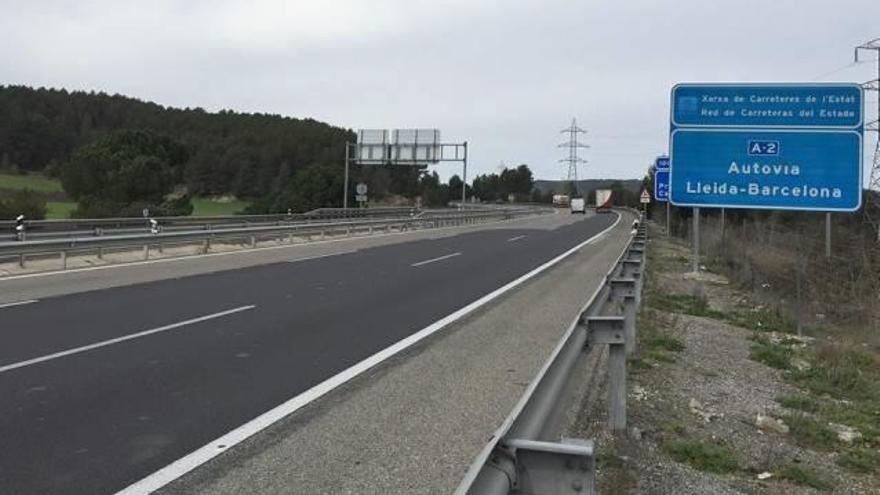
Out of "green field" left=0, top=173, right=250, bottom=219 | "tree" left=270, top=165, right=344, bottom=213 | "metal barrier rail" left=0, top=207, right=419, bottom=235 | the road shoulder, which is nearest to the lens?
the road shoulder

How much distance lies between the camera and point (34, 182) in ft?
383

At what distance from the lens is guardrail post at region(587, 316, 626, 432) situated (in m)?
6.20

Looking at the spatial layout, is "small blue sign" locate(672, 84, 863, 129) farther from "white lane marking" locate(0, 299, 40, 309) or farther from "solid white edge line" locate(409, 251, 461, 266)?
"white lane marking" locate(0, 299, 40, 309)

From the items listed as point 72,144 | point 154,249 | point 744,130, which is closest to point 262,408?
point 744,130

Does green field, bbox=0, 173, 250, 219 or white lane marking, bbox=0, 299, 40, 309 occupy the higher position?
green field, bbox=0, 173, 250, 219

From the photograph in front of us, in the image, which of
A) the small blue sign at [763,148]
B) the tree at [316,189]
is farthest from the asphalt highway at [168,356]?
the tree at [316,189]

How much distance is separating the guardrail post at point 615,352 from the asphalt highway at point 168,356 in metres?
2.86

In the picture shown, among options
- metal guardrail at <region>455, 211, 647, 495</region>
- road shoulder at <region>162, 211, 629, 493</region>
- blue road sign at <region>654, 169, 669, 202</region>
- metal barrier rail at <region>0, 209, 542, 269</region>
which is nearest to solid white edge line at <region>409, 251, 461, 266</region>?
metal barrier rail at <region>0, 209, 542, 269</region>

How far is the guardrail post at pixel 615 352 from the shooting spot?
6195mm

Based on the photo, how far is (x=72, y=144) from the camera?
434 ft

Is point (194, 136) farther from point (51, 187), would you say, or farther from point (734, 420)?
point (734, 420)

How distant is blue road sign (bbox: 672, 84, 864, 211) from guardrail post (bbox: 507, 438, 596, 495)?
14568 mm

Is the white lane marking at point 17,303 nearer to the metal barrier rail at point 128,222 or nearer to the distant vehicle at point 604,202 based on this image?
the metal barrier rail at point 128,222

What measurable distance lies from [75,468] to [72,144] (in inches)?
5525
